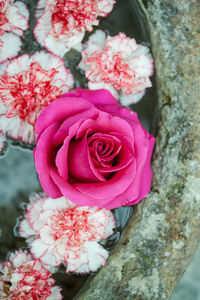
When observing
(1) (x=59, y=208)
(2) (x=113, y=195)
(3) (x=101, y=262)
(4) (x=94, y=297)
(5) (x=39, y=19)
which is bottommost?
(4) (x=94, y=297)

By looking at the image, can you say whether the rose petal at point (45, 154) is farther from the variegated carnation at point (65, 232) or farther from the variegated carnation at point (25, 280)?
the variegated carnation at point (25, 280)

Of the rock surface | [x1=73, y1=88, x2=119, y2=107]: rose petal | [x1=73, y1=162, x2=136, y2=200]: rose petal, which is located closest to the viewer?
[x1=73, y1=162, x2=136, y2=200]: rose petal

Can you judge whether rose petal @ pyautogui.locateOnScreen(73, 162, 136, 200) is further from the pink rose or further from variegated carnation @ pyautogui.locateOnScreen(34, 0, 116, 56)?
variegated carnation @ pyautogui.locateOnScreen(34, 0, 116, 56)

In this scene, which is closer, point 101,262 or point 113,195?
point 113,195

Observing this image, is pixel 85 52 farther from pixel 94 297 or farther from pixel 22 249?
pixel 94 297

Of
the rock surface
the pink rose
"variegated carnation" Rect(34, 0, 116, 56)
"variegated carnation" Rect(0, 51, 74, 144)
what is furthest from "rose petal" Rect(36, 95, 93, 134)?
the rock surface

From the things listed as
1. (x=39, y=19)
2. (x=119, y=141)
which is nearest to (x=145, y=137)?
(x=119, y=141)
